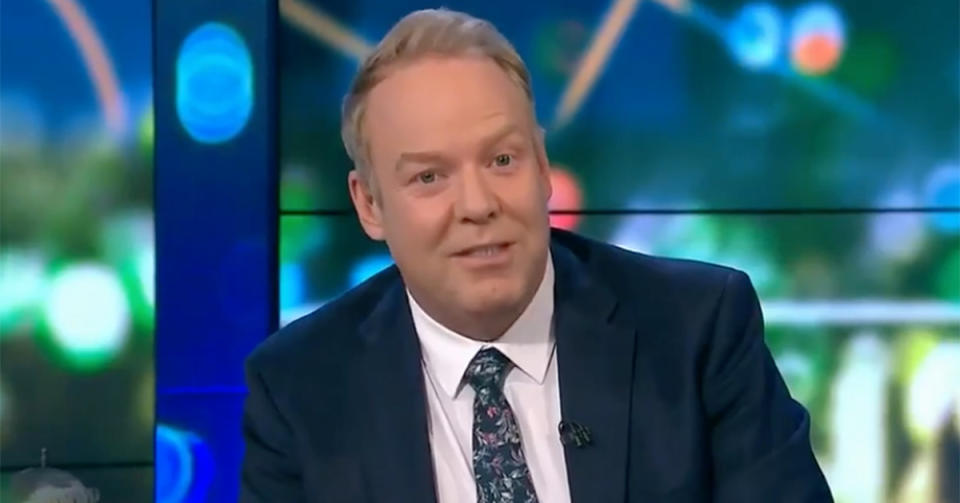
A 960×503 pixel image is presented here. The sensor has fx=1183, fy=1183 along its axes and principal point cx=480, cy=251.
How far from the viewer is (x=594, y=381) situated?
4.67ft

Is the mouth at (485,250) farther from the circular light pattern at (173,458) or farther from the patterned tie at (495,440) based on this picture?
the circular light pattern at (173,458)

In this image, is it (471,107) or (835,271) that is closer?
(471,107)

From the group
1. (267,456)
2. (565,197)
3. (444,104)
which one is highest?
(444,104)

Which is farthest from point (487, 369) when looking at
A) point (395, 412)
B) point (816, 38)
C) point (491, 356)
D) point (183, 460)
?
point (816, 38)

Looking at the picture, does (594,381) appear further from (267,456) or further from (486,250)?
(267,456)

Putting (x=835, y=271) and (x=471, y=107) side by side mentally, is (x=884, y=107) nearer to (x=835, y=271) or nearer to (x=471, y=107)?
(x=835, y=271)

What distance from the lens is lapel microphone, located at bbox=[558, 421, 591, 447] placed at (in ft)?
4.54

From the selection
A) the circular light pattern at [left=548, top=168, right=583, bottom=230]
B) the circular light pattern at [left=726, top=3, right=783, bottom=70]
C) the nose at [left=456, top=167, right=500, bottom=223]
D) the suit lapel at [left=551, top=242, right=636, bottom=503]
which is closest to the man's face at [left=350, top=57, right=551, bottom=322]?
the nose at [left=456, top=167, right=500, bottom=223]

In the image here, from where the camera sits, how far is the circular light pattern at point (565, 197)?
2482 mm

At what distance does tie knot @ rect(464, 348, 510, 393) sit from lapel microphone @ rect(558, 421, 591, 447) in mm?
103

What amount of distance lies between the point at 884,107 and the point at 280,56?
1.27 metres

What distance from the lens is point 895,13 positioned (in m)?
2.49

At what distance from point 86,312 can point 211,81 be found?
1.82 ft

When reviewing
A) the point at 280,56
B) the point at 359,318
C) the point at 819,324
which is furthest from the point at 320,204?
the point at 819,324
